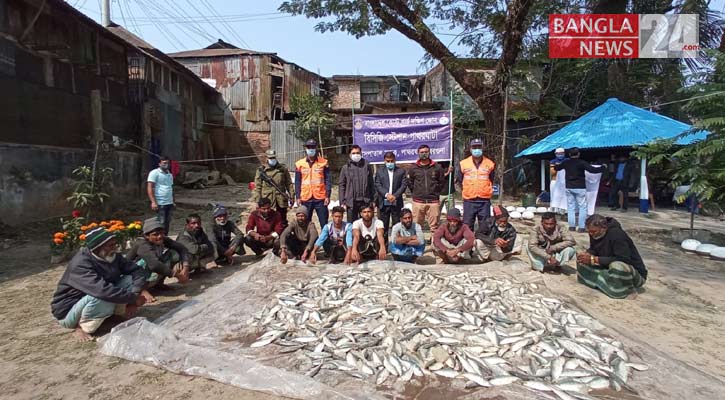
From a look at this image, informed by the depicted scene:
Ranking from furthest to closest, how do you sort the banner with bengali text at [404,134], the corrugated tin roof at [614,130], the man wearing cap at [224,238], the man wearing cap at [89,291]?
the corrugated tin roof at [614,130] → the banner with bengali text at [404,134] → the man wearing cap at [224,238] → the man wearing cap at [89,291]

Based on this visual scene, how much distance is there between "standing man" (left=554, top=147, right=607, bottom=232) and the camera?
7105mm

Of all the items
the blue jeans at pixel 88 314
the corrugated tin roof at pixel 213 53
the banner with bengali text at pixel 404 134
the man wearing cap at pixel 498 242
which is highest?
the corrugated tin roof at pixel 213 53

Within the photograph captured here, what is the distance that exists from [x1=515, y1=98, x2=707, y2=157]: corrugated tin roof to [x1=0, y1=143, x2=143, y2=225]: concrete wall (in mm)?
11851

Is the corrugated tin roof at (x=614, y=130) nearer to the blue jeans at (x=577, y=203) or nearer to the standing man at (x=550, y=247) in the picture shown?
the blue jeans at (x=577, y=203)

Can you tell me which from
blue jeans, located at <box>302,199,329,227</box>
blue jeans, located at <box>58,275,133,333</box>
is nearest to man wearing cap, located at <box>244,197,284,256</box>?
blue jeans, located at <box>302,199,329,227</box>

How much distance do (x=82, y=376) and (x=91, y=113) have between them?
29.3 feet

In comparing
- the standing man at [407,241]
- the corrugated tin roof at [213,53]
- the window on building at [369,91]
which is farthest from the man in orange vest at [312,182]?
the window on building at [369,91]

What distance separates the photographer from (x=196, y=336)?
3.20m

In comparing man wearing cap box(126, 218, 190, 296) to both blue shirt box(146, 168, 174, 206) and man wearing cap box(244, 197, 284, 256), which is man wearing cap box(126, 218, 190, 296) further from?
blue shirt box(146, 168, 174, 206)

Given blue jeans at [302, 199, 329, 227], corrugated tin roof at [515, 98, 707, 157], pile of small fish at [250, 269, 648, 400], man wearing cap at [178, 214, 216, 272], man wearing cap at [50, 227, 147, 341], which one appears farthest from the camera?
corrugated tin roof at [515, 98, 707, 157]

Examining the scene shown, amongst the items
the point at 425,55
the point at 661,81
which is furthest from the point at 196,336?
the point at 661,81

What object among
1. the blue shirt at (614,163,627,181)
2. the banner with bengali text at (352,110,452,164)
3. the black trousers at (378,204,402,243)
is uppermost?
the banner with bengali text at (352,110,452,164)

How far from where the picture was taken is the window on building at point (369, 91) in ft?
74.3

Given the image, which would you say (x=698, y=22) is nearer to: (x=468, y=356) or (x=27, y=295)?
(x=468, y=356)
